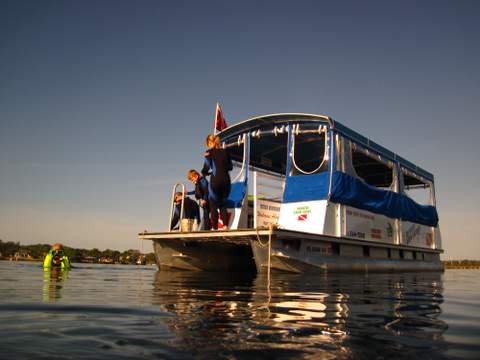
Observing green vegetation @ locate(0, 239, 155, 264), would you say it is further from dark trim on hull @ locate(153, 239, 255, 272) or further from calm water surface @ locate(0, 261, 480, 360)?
calm water surface @ locate(0, 261, 480, 360)

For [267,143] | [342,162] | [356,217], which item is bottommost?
[356,217]

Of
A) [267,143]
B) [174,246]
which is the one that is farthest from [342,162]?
[174,246]

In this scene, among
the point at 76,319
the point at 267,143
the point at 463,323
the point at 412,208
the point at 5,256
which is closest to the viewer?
the point at 76,319

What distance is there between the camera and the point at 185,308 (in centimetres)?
307

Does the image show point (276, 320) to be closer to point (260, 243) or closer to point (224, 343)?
point (224, 343)

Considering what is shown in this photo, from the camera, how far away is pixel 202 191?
432 inches

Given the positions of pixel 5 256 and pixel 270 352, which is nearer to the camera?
pixel 270 352

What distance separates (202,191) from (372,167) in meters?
8.42

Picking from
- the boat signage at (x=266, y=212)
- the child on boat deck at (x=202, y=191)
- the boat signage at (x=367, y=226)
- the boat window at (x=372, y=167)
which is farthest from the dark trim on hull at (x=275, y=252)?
the boat window at (x=372, y=167)

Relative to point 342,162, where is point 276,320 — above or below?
below

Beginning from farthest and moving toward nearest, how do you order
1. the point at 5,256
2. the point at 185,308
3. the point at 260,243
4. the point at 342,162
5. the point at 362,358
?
the point at 5,256
the point at 342,162
the point at 260,243
the point at 185,308
the point at 362,358

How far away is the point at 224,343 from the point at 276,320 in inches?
32.2

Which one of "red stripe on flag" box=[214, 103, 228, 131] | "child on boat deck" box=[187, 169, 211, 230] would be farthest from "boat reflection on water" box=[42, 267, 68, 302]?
"red stripe on flag" box=[214, 103, 228, 131]

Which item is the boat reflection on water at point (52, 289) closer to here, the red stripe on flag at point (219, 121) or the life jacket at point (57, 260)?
the life jacket at point (57, 260)
